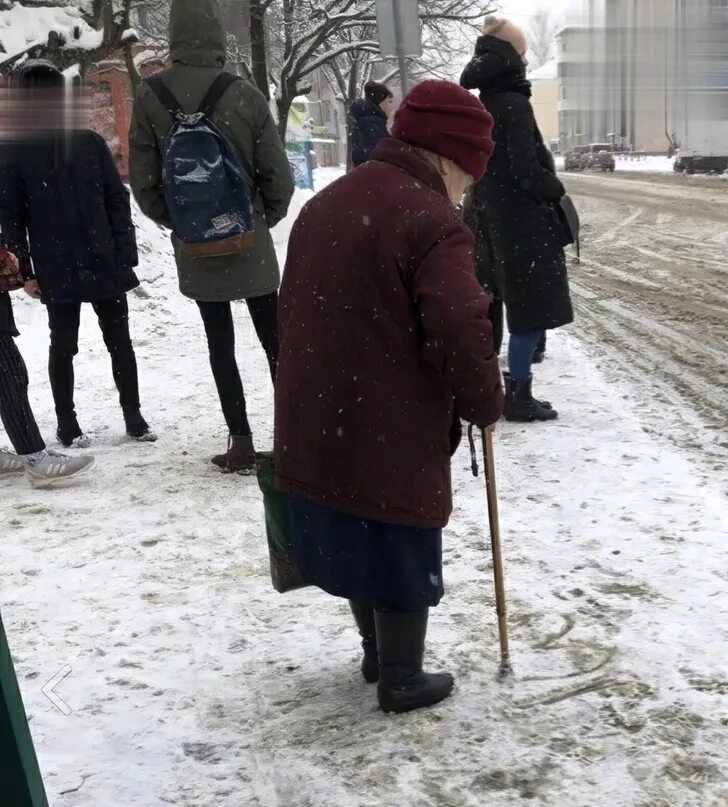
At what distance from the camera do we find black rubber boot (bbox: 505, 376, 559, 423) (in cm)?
550

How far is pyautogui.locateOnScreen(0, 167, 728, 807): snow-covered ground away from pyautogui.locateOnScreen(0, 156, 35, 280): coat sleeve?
3.81 ft

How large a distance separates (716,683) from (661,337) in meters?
5.17

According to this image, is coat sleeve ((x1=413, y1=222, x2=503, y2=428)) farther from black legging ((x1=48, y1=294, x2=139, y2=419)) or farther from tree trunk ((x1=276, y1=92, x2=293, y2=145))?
tree trunk ((x1=276, y1=92, x2=293, y2=145))

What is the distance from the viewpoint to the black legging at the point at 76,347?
5238mm

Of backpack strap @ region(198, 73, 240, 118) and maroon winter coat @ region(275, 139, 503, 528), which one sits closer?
maroon winter coat @ region(275, 139, 503, 528)

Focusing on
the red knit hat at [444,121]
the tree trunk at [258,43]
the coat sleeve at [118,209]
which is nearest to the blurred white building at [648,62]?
the red knit hat at [444,121]

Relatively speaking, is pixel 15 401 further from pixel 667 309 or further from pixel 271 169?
pixel 667 309

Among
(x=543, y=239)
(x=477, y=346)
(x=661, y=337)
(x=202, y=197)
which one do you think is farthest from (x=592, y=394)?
(x=477, y=346)

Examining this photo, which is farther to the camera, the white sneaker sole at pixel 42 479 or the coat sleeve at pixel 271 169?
the white sneaker sole at pixel 42 479

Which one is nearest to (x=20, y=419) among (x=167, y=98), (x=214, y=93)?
(x=167, y=98)

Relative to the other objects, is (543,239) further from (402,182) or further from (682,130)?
(402,182)

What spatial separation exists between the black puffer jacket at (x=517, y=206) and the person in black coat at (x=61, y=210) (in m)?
1.95

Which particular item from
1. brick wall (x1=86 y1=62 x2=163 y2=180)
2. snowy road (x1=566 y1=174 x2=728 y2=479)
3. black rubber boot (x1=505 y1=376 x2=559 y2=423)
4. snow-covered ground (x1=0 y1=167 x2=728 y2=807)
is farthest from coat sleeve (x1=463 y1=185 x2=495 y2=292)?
brick wall (x1=86 y1=62 x2=163 y2=180)

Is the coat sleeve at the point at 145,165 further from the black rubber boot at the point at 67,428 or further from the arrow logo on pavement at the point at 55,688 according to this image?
the arrow logo on pavement at the point at 55,688
